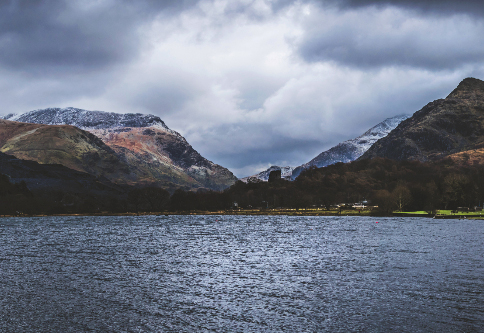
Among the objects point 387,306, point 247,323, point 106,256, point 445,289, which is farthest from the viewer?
point 106,256

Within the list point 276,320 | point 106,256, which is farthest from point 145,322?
point 106,256

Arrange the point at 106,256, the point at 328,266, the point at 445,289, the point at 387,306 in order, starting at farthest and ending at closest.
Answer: the point at 106,256 → the point at 328,266 → the point at 445,289 → the point at 387,306

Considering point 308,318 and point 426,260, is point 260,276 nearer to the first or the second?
point 308,318

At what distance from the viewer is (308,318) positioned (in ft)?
129

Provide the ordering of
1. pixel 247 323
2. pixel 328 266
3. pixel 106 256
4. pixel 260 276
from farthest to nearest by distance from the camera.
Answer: pixel 106 256
pixel 328 266
pixel 260 276
pixel 247 323

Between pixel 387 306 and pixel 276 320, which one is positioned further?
pixel 387 306

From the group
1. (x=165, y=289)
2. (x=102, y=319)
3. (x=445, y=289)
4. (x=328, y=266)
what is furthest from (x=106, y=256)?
(x=445, y=289)

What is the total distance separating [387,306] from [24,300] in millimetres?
39823

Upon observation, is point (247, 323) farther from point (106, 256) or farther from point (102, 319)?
point (106, 256)

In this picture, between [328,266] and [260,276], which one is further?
[328,266]

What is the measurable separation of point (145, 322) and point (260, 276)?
28.8m

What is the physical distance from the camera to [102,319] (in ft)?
127

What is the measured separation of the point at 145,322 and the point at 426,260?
2384 inches

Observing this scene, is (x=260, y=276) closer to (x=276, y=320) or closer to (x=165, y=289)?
(x=165, y=289)
